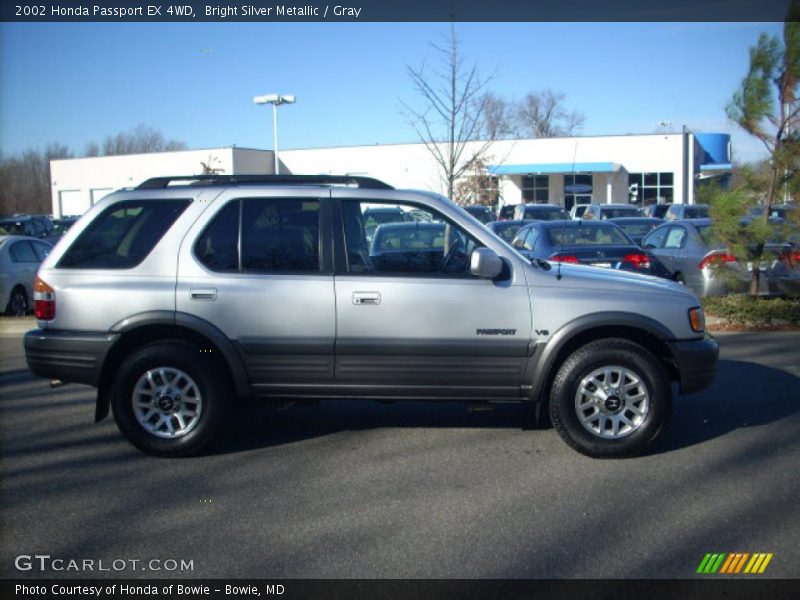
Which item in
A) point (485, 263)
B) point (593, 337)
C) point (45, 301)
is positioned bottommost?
point (593, 337)

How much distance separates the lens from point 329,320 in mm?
5574

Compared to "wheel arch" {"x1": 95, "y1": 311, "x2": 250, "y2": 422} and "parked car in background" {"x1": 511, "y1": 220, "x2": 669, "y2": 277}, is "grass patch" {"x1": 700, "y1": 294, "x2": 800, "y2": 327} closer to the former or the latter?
"parked car in background" {"x1": 511, "y1": 220, "x2": 669, "y2": 277}

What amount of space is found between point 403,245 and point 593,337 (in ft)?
5.07

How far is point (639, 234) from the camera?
741 inches

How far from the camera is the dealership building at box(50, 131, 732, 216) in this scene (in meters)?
43.6

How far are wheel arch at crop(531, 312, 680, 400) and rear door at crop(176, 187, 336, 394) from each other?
4.94 feet

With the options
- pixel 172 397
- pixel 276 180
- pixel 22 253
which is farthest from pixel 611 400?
pixel 22 253

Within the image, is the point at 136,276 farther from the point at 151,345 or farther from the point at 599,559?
the point at 599,559

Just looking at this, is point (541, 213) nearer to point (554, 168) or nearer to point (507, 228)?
point (507, 228)

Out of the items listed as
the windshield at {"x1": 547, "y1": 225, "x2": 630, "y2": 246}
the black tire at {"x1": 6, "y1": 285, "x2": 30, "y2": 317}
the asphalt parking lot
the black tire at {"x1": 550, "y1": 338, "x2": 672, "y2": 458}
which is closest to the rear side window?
the asphalt parking lot

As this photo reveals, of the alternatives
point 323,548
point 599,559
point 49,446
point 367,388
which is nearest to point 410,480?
point 367,388

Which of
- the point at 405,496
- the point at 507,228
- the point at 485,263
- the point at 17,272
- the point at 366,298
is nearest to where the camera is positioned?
the point at 405,496

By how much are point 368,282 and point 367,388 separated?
2.51 ft

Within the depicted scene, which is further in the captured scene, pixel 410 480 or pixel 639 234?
pixel 639 234
